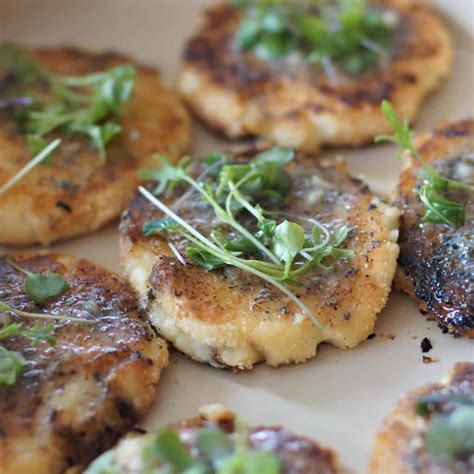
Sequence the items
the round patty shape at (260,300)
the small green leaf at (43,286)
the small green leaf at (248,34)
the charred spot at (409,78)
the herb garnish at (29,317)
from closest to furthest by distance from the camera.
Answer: the herb garnish at (29,317), the round patty shape at (260,300), the small green leaf at (43,286), the charred spot at (409,78), the small green leaf at (248,34)

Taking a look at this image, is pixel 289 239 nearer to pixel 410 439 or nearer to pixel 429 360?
pixel 429 360

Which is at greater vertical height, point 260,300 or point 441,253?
point 441,253

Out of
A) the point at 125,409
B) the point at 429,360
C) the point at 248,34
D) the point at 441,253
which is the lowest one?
the point at 125,409

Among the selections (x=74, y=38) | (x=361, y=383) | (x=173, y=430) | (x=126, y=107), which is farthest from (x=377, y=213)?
(x=74, y=38)

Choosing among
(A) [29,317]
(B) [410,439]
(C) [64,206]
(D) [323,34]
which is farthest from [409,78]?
(A) [29,317]

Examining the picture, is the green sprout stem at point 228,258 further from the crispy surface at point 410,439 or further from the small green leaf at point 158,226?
the crispy surface at point 410,439

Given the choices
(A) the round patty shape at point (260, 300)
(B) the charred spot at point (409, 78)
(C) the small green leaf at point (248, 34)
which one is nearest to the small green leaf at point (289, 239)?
(A) the round patty shape at point (260, 300)

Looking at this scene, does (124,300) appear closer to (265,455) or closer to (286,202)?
(286,202)
